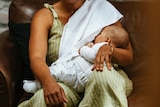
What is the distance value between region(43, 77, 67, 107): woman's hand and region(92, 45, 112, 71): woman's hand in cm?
18

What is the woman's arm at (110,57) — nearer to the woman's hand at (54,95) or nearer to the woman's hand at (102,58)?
the woman's hand at (102,58)

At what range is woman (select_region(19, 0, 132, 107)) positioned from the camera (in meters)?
1.15

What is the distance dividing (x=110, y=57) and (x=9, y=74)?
1.67 feet

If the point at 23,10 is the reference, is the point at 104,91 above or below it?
below

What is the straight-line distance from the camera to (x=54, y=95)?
115 cm

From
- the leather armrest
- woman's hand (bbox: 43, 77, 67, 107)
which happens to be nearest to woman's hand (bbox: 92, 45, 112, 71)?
woman's hand (bbox: 43, 77, 67, 107)

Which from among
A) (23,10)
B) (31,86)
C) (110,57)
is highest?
(23,10)

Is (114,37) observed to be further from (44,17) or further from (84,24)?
(44,17)

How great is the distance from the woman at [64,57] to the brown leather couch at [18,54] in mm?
114

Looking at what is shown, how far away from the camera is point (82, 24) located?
4.83ft

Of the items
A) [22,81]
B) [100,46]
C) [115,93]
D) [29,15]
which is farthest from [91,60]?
[29,15]

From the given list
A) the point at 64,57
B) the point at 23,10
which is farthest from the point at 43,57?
the point at 23,10

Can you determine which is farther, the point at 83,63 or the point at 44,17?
the point at 44,17

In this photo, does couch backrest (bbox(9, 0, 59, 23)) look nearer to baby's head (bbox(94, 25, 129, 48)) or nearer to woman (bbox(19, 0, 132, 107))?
woman (bbox(19, 0, 132, 107))
